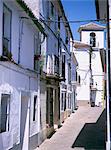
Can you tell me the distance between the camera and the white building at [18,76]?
1071cm

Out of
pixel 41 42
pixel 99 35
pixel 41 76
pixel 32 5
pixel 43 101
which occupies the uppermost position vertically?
pixel 99 35

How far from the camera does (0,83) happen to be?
1009cm

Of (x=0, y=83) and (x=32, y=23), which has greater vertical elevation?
(x=32, y=23)

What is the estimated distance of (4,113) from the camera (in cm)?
1084

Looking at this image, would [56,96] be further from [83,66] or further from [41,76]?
[83,66]

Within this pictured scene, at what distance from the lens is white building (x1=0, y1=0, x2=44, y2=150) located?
10.7 metres

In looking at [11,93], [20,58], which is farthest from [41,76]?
[11,93]

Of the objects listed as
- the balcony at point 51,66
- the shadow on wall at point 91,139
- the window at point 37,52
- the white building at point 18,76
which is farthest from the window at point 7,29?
the balcony at point 51,66

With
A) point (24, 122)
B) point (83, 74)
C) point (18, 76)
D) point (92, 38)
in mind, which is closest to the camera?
point (18, 76)

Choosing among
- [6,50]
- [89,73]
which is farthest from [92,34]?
[6,50]

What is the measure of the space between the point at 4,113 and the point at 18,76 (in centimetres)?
189

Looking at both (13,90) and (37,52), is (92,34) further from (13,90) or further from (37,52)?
(13,90)

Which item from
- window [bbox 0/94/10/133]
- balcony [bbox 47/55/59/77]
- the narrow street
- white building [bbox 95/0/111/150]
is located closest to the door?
the narrow street

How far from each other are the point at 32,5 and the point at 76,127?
9.36m
